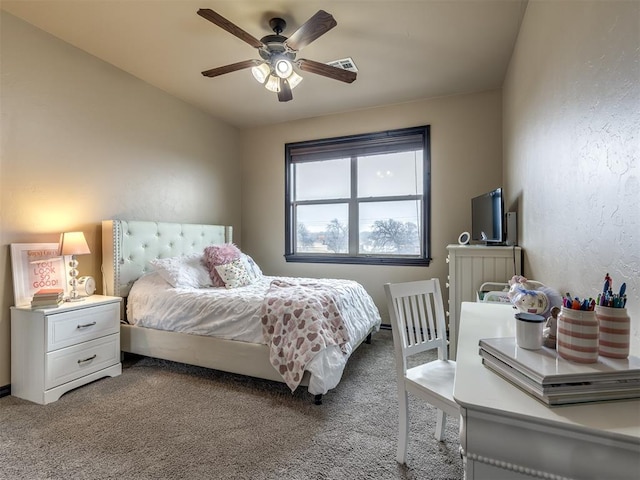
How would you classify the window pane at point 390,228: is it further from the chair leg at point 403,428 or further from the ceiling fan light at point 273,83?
the chair leg at point 403,428

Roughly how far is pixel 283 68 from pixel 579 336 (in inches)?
93.5

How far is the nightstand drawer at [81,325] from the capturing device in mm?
2143

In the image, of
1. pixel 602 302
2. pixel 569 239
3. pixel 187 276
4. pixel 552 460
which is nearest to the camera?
pixel 552 460

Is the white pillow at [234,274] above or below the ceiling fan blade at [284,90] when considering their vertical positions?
below

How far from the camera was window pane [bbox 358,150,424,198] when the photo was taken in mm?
3768

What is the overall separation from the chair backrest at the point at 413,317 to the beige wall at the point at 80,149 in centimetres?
269

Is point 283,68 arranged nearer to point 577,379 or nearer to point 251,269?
point 251,269

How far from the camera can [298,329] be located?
85.0 inches

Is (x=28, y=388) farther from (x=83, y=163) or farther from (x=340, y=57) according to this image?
(x=340, y=57)

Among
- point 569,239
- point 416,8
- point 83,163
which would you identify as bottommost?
point 569,239

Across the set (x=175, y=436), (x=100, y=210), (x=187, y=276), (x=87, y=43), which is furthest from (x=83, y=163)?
(x=175, y=436)

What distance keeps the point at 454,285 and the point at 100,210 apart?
10.5 feet

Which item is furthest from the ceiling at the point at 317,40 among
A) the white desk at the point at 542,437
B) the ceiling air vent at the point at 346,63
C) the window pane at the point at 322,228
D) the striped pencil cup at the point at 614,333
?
the white desk at the point at 542,437

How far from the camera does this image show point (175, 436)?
5.76ft
